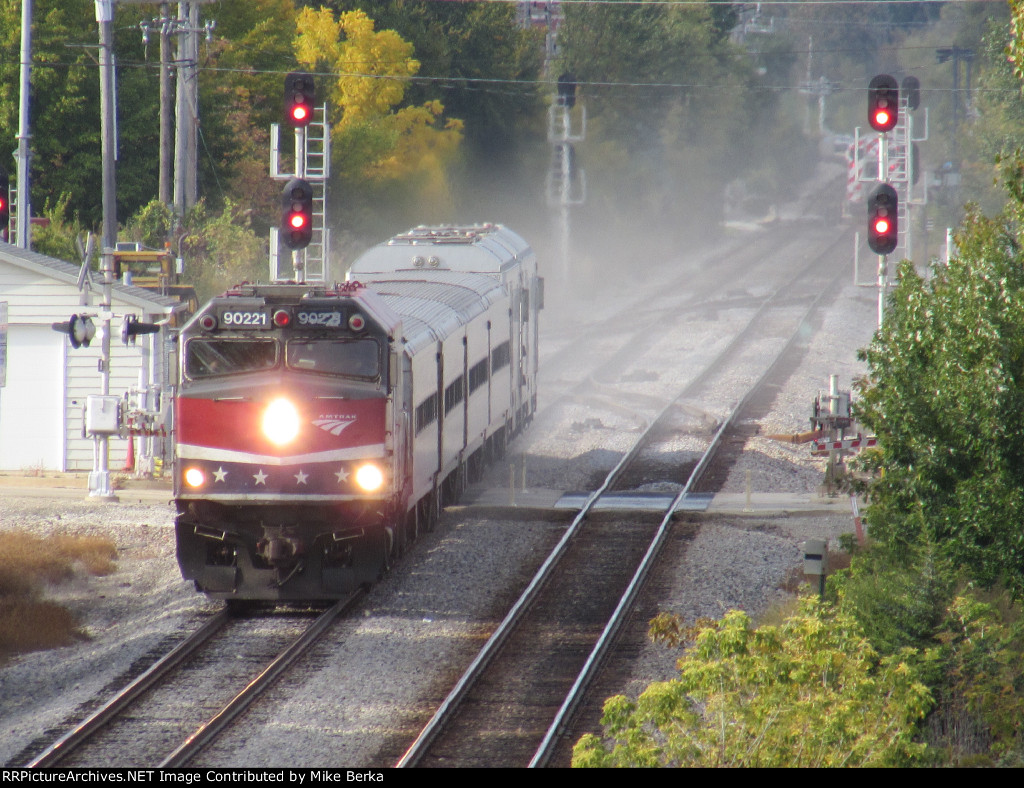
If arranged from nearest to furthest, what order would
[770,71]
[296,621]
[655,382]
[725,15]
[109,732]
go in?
1. [109,732]
2. [296,621]
3. [655,382]
4. [725,15]
5. [770,71]

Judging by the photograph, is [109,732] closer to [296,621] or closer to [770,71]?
[296,621]

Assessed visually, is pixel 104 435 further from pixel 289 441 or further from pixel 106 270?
pixel 289 441

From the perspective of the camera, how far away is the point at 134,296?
22469 millimetres

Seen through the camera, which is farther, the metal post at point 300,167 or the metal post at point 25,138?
the metal post at point 25,138

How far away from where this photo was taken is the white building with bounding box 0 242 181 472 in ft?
75.4

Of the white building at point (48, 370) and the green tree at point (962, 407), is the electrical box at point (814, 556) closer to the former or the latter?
the green tree at point (962, 407)

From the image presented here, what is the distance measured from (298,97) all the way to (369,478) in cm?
606

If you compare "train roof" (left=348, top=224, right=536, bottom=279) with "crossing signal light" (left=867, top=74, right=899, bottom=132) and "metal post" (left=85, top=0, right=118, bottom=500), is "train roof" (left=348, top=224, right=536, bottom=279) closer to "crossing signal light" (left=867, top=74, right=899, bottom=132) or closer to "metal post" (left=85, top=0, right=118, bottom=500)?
"metal post" (left=85, top=0, right=118, bottom=500)

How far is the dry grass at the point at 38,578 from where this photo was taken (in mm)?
14789

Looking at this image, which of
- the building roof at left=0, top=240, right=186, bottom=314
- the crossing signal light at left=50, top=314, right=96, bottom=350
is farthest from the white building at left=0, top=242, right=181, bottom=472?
the crossing signal light at left=50, top=314, right=96, bottom=350

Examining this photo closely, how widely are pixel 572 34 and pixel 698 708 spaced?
2166 inches

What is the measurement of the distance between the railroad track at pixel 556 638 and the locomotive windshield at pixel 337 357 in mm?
3152

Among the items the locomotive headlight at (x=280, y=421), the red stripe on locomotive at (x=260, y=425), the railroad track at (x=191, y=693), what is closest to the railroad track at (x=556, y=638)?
the railroad track at (x=191, y=693)
